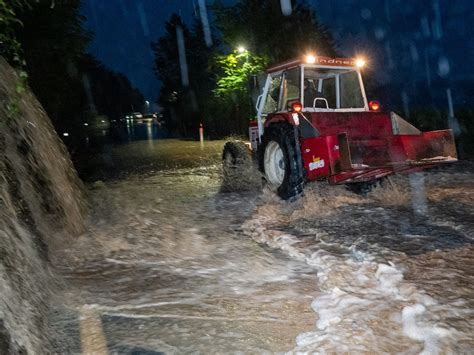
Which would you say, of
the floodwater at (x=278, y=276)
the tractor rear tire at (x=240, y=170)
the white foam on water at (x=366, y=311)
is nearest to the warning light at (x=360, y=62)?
the floodwater at (x=278, y=276)

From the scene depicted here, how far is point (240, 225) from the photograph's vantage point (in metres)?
7.09

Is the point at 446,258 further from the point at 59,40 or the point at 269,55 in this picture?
the point at 269,55

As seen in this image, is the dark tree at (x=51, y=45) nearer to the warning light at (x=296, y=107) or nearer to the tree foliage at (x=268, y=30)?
the warning light at (x=296, y=107)

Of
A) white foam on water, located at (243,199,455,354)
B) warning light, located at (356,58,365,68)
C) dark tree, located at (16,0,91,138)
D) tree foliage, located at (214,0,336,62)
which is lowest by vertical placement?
white foam on water, located at (243,199,455,354)

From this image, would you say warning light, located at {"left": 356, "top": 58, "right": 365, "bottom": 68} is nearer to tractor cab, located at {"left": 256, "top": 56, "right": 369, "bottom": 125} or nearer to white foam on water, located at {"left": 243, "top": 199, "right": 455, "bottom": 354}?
tractor cab, located at {"left": 256, "top": 56, "right": 369, "bottom": 125}

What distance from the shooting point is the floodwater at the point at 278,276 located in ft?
11.2

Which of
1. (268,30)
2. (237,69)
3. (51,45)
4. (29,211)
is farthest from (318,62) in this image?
(237,69)

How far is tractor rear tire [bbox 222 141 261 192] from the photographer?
400 inches

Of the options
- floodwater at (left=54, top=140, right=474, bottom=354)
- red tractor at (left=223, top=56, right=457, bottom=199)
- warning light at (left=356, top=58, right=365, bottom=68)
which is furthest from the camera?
warning light at (left=356, top=58, right=365, bottom=68)

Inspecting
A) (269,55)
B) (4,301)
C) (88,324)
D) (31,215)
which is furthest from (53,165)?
(269,55)

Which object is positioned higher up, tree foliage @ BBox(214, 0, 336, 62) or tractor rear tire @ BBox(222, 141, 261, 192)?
tree foliage @ BBox(214, 0, 336, 62)

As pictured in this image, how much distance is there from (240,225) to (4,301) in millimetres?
4396

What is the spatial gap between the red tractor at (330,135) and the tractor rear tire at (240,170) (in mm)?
845

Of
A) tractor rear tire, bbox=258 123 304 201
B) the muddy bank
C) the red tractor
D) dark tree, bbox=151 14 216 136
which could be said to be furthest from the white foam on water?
dark tree, bbox=151 14 216 136
